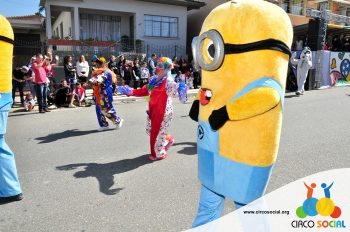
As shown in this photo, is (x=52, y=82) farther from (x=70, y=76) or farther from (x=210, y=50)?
(x=210, y=50)

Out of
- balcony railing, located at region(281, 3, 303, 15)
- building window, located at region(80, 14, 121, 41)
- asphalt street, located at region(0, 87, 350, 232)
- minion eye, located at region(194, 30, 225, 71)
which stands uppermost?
balcony railing, located at region(281, 3, 303, 15)

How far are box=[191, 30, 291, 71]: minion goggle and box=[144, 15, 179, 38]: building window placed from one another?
19714mm

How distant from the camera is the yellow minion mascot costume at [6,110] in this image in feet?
11.2

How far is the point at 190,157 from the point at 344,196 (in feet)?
10.9

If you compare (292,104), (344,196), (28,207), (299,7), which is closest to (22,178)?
(28,207)

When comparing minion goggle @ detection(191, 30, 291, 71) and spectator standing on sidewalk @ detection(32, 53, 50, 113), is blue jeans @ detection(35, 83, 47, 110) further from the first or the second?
minion goggle @ detection(191, 30, 291, 71)

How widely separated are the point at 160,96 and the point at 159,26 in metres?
17.7

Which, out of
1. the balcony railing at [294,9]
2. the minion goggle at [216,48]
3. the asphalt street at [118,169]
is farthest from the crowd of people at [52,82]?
the balcony railing at [294,9]

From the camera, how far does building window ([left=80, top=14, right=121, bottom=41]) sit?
71.1 feet

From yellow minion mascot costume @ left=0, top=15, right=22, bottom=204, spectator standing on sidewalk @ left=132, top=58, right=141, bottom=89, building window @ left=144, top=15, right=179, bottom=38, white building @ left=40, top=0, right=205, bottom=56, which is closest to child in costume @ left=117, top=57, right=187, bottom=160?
yellow minion mascot costume @ left=0, top=15, right=22, bottom=204

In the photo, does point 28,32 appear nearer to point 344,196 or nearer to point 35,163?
point 35,163

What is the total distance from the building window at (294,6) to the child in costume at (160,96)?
25.6 meters

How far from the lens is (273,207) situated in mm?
2217

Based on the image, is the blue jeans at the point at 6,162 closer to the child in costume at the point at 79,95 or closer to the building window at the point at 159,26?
the child in costume at the point at 79,95
